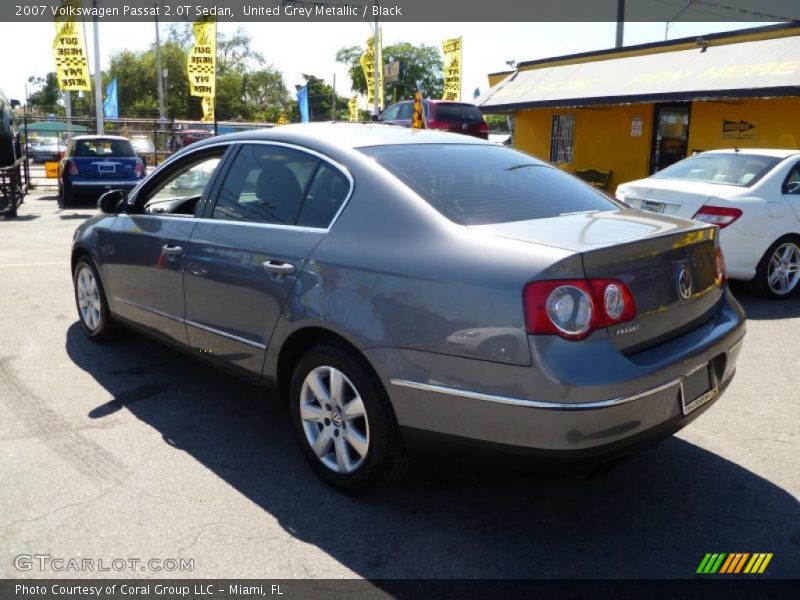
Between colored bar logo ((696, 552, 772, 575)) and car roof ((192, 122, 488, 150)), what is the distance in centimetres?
237

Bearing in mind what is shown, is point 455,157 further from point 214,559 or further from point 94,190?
point 94,190

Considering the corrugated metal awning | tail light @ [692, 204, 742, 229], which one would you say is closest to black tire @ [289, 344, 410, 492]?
tail light @ [692, 204, 742, 229]

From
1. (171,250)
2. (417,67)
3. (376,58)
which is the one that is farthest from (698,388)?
(417,67)

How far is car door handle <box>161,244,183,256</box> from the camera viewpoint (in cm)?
410

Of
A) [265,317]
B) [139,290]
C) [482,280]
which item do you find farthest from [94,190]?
[482,280]

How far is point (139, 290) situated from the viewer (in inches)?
181

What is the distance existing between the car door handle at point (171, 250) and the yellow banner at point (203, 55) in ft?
62.5

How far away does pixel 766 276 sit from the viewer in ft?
23.6

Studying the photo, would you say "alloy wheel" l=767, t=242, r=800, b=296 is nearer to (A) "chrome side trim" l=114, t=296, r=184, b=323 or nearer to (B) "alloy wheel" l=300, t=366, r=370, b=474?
(B) "alloy wheel" l=300, t=366, r=370, b=474

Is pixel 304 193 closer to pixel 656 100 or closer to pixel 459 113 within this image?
pixel 656 100

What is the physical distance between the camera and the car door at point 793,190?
7172mm

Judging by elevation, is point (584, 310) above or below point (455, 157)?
below

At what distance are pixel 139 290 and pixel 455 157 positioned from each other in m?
2.27

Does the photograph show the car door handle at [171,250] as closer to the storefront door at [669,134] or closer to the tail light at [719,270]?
the tail light at [719,270]
